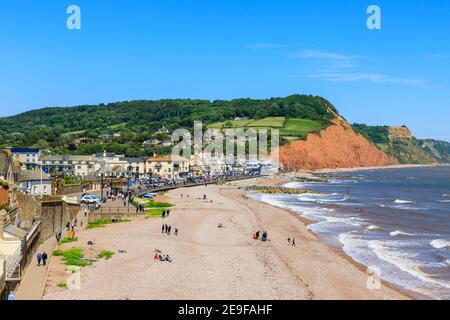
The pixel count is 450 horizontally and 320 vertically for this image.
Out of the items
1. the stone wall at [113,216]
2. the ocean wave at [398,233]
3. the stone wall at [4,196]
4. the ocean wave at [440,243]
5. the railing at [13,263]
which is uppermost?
the stone wall at [4,196]

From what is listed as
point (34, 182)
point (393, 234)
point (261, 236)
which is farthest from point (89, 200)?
point (393, 234)

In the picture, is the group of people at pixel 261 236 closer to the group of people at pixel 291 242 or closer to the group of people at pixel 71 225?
the group of people at pixel 291 242

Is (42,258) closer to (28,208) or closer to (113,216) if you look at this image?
(28,208)

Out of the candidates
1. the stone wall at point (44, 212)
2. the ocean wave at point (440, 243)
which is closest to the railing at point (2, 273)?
the stone wall at point (44, 212)

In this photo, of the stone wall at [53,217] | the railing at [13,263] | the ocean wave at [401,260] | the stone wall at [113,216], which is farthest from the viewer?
the stone wall at [113,216]

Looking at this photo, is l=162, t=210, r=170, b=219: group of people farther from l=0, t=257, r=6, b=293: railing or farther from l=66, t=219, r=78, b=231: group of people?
l=0, t=257, r=6, b=293: railing
